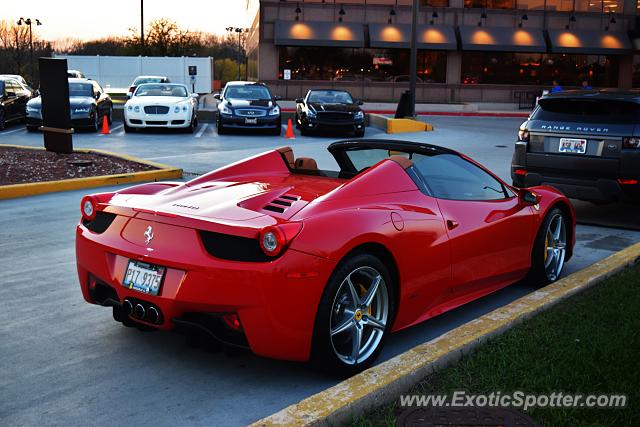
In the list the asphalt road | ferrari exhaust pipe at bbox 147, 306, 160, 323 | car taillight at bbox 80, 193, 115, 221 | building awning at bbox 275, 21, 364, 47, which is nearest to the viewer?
the asphalt road

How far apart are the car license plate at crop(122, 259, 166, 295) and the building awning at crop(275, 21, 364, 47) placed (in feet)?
127

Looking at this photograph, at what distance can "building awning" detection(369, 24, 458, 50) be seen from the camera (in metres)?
42.3

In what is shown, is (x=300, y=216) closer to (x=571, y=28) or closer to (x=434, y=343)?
(x=434, y=343)

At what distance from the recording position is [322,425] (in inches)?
132

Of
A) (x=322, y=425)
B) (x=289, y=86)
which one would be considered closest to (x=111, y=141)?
(x=322, y=425)

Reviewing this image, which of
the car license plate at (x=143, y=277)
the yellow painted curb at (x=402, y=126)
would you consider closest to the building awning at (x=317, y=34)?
the yellow painted curb at (x=402, y=126)

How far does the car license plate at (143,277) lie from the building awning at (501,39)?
135ft

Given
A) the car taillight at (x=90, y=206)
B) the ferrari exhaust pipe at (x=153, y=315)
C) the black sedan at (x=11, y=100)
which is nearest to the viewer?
the ferrari exhaust pipe at (x=153, y=315)

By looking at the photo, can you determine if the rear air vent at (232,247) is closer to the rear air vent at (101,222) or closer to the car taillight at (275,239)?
the car taillight at (275,239)

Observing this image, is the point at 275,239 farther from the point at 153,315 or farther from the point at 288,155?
the point at 288,155

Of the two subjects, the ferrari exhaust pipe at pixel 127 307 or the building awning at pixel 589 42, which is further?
the building awning at pixel 589 42

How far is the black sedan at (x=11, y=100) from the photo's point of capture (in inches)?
868

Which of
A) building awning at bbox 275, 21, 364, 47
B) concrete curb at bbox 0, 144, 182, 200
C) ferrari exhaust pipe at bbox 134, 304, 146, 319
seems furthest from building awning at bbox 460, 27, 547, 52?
ferrari exhaust pipe at bbox 134, 304, 146, 319

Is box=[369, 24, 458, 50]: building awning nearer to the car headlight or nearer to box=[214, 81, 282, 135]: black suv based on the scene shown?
box=[214, 81, 282, 135]: black suv
